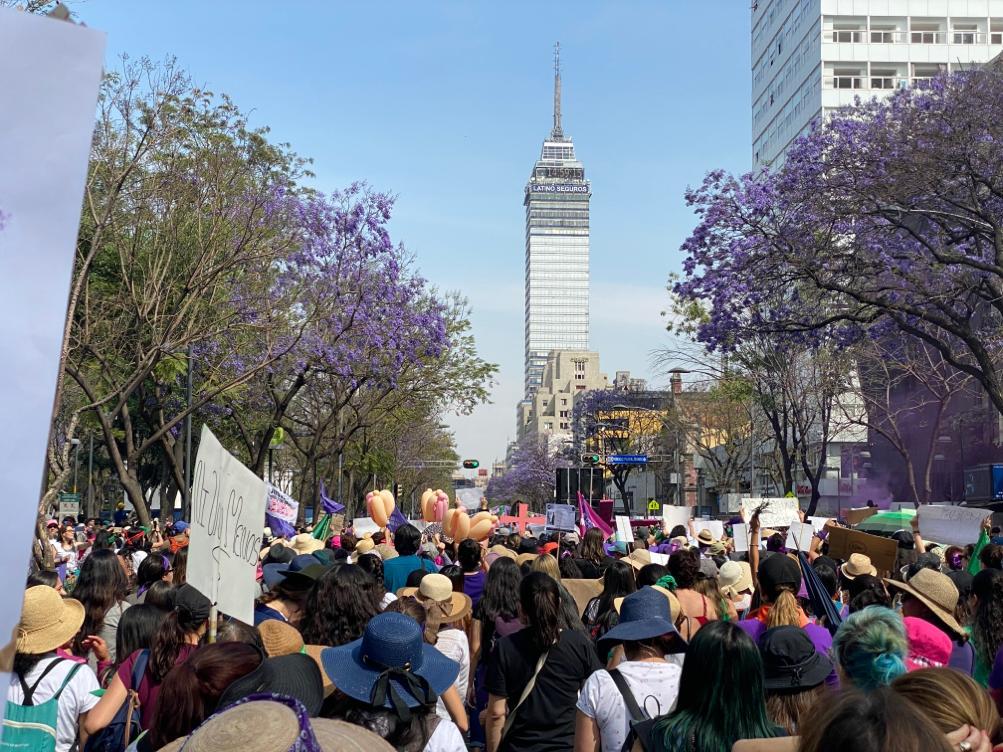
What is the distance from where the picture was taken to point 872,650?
4445 mm

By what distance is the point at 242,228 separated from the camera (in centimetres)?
2136

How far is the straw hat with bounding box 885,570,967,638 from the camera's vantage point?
6270 mm

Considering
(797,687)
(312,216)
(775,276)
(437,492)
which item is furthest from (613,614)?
(312,216)

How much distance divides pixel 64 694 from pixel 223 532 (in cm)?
98

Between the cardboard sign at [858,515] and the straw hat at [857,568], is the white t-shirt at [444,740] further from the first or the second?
the cardboard sign at [858,515]

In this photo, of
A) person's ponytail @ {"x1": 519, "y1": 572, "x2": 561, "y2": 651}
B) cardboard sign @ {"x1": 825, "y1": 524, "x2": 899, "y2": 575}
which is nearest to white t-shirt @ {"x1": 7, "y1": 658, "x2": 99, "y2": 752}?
person's ponytail @ {"x1": 519, "y1": 572, "x2": 561, "y2": 651}

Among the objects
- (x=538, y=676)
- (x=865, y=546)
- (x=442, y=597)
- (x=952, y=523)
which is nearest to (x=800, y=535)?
(x=952, y=523)

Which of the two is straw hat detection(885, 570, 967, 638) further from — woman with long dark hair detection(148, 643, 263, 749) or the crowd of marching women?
woman with long dark hair detection(148, 643, 263, 749)

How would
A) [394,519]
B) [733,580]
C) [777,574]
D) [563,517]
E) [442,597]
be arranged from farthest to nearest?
1. [563,517]
2. [394,519]
3. [733,580]
4. [442,597]
5. [777,574]

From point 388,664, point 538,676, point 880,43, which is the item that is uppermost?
point 880,43

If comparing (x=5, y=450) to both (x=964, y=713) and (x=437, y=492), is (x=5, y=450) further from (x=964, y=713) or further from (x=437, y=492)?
(x=437, y=492)

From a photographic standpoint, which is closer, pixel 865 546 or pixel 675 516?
pixel 865 546

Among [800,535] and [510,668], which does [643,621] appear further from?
[800,535]

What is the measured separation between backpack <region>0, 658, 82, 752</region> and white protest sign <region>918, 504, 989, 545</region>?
958 centimetres
